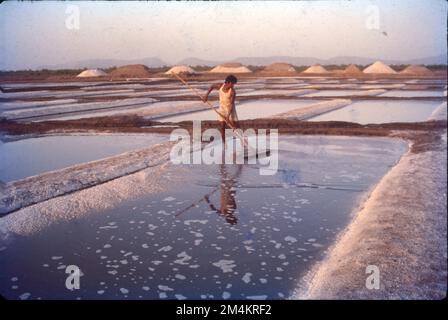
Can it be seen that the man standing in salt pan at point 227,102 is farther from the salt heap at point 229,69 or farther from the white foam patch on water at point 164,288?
the salt heap at point 229,69

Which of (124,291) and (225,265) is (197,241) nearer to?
(225,265)

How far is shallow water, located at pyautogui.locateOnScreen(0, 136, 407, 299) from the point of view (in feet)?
12.7

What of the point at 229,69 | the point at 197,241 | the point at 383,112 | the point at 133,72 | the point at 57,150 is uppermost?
the point at 229,69

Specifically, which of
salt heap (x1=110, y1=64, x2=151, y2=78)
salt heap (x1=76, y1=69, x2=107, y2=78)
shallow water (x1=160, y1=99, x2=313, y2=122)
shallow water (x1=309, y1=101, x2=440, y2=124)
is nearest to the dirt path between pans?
shallow water (x1=309, y1=101, x2=440, y2=124)

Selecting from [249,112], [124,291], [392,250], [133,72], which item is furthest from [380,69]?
[124,291]

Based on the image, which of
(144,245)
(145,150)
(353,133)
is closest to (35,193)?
(144,245)

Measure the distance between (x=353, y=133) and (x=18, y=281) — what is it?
32.8ft

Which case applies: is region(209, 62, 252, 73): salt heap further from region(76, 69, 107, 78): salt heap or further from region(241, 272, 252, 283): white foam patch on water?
region(241, 272, 252, 283): white foam patch on water

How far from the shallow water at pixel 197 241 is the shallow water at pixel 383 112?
8.44m

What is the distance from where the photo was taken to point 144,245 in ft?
15.6

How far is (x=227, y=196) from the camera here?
6504 millimetres

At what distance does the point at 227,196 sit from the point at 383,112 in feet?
42.3

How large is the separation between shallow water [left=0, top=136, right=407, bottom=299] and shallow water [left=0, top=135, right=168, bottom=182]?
2583 mm
